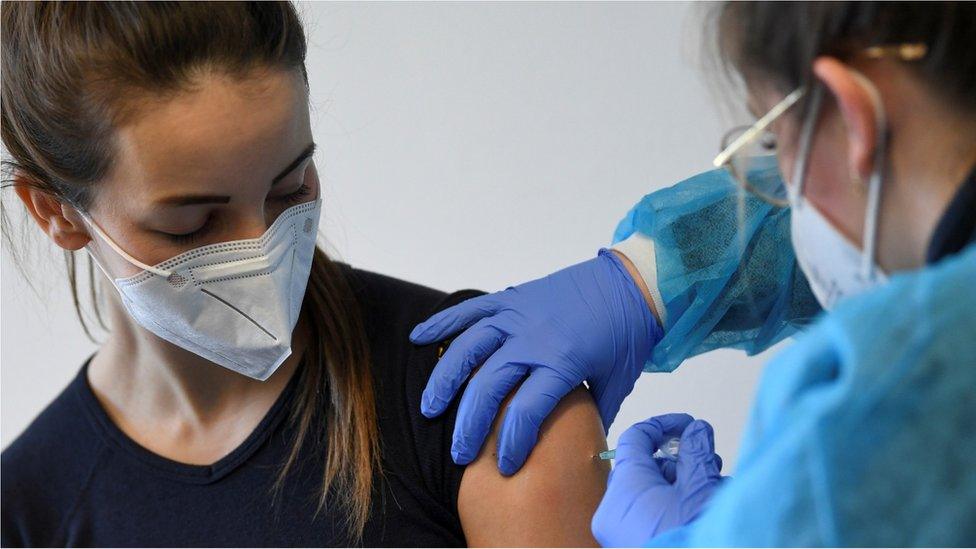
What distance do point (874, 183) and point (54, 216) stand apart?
1.09 metres

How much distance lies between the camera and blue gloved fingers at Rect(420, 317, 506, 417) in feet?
5.03

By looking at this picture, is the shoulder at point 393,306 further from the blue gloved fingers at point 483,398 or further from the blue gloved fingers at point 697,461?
the blue gloved fingers at point 697,461

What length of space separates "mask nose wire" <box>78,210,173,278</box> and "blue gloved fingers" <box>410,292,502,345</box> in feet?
1.23

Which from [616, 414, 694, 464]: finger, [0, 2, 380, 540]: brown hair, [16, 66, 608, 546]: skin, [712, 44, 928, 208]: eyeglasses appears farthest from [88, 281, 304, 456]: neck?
[712, 44, 928, 208]: eyeglasses

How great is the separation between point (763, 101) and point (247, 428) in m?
0.95

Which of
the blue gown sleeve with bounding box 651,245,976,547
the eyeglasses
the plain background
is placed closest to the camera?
the blue gown sleeve with bounding box 651,245,976,547

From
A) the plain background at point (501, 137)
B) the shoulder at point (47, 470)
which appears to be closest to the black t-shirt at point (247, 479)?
the shoulder at point (47, 470)

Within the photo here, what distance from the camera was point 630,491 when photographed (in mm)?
1262

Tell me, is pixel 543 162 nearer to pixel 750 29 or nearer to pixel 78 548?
pixel 78 548

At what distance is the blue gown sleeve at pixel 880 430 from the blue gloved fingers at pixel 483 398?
2.09ft

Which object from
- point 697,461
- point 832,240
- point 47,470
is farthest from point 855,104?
point 47,470

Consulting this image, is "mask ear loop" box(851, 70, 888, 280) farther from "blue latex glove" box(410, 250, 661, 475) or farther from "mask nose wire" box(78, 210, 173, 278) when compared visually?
"mask nose wire" box(78, 210, 173, 278)

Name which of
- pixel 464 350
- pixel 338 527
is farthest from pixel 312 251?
pixel 338 527

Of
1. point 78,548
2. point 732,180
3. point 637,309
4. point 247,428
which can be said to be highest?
point 732,180
